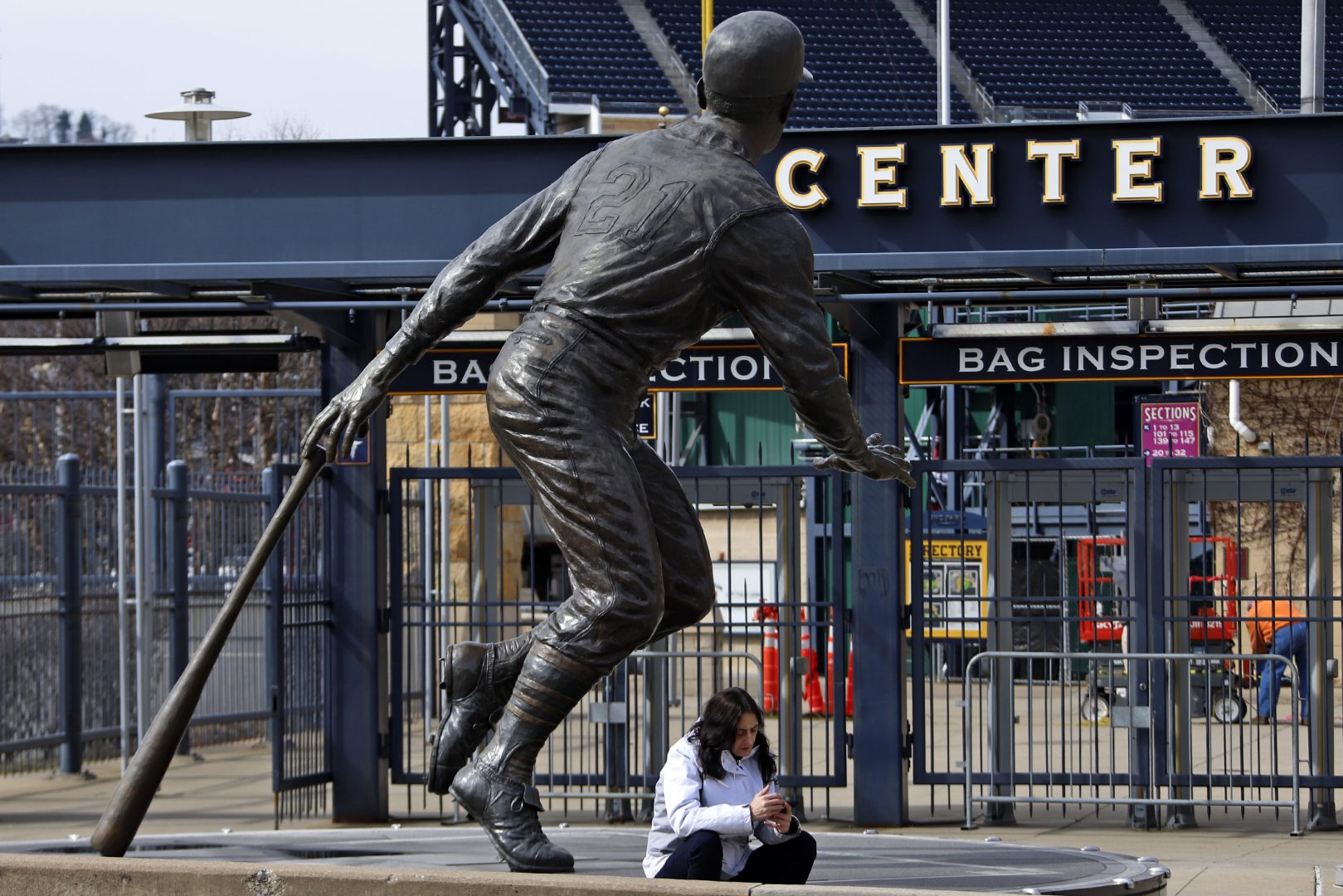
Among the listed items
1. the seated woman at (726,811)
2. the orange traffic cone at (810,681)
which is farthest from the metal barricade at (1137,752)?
the seated woman at (726,811)

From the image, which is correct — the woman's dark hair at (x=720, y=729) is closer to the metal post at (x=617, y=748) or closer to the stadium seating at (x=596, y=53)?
the metal post at (x=617, y=748)

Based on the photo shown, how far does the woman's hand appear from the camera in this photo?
5.86 m

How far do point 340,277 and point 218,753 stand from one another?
714cm

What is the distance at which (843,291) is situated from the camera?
10055mm

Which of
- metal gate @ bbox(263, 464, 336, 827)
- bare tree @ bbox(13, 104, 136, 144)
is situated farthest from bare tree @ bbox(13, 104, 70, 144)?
metal gate @ bbox(263, 464, 336, 827)

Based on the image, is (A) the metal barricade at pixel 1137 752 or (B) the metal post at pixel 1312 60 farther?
(B) the metal post at pixel 1312 60

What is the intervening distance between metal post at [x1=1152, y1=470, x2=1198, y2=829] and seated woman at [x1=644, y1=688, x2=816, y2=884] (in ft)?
17.5

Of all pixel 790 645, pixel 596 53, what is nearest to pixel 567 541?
pixel 790 645

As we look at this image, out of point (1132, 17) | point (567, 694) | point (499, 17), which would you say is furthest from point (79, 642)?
point (1132, 17)

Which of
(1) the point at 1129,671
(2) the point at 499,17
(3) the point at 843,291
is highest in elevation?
(2) the point at 499,17

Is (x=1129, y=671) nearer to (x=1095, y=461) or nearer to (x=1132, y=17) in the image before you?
(x=1095, y=461)

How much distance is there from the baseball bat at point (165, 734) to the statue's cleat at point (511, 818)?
716 mm

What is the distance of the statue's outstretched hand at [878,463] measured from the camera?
5.41 m

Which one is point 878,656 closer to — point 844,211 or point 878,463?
point 844,211
